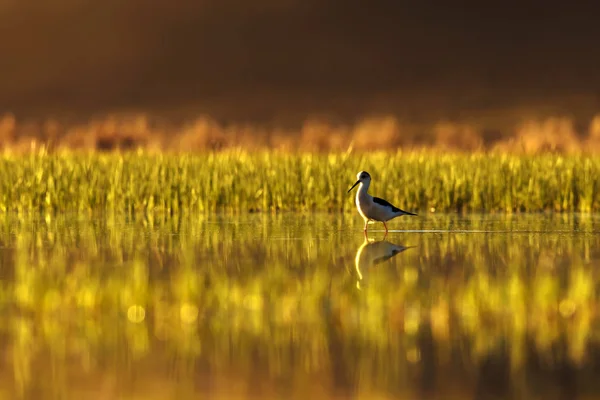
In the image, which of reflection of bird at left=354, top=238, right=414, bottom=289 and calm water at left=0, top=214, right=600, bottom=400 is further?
reflection of bird at left=354, top=238, right=414, bottom=289

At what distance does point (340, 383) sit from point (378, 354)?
849 mm

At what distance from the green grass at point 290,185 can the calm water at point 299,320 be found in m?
8.58

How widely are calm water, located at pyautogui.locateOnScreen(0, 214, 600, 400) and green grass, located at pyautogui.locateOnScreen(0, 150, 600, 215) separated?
338 inches

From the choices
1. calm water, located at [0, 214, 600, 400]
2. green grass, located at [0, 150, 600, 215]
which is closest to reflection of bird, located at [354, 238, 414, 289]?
calm water, located at [0, 214, 600, 400]

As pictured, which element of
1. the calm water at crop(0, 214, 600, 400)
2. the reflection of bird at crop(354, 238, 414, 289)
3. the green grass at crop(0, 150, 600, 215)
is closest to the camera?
the calm water at crop(0, 214, 600, 400)

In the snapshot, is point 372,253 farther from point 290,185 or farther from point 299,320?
point 290,185

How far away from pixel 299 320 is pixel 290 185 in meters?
15.8

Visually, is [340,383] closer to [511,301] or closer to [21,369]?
[21,369]

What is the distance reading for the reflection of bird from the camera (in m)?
12.3

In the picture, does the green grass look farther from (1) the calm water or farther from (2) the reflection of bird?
(1) the calm water

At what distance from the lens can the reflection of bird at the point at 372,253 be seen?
12.3 metres

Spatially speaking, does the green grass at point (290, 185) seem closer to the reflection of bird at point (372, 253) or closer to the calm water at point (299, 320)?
the reflection of bird at point (372, 253)

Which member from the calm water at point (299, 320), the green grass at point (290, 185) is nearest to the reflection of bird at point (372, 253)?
the calm water at point (299, 320)

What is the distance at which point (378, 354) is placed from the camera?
23.8 ft
